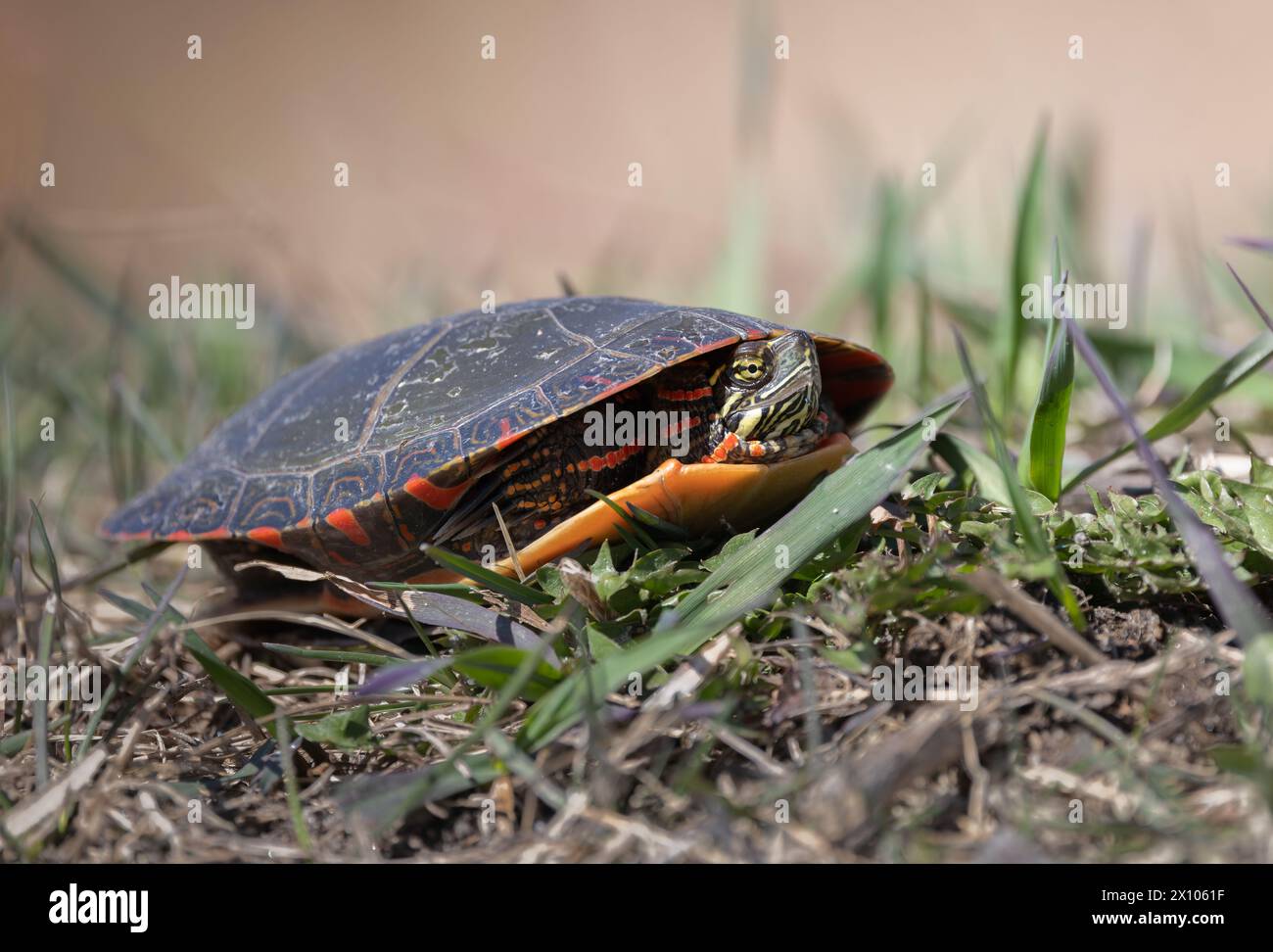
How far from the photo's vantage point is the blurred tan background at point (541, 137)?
229 inches

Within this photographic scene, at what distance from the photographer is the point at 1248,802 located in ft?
4.36

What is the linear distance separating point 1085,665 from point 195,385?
3922 millimetres

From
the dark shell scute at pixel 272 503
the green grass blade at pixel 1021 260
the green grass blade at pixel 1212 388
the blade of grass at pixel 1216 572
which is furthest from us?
the green grass blade at pixel 1021 260

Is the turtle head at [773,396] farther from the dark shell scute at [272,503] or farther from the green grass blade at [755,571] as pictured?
the dark shell scute at [272,503]

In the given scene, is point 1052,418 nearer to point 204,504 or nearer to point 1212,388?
point 1212,388

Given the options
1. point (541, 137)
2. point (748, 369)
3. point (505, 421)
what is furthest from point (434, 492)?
point (541, 137)

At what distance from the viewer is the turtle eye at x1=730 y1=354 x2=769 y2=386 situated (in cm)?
230

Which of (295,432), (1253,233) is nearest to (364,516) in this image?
(295,432)

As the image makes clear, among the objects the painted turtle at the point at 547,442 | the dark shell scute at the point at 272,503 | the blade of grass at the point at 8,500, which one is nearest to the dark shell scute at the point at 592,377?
the painted turtle at the point at 547,442

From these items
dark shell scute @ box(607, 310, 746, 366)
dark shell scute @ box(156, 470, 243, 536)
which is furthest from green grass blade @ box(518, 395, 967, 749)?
dark shell scute @ box(156, 470, 243, 536)

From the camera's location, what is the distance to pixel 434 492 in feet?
7.45

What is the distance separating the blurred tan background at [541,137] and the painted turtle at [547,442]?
2.20m
